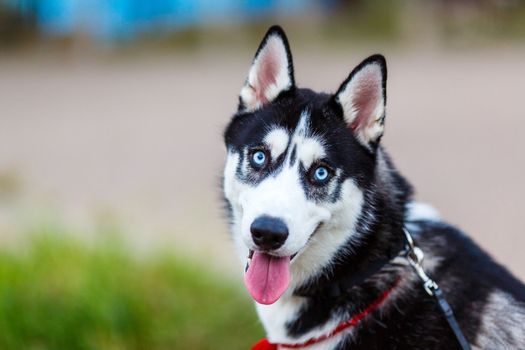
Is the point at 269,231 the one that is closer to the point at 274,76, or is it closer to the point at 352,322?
the point at 352,322

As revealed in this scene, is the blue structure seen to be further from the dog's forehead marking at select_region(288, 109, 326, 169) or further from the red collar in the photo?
the red collar

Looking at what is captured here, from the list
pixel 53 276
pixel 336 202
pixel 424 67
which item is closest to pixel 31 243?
pixel 53 276

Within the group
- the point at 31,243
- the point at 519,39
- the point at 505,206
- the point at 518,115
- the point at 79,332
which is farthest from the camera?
the point at 519,39

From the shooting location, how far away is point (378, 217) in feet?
11.4

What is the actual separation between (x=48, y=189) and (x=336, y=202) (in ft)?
16.8

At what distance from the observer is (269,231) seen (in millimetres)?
3105

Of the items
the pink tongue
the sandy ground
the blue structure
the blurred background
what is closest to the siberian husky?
the pink tongue

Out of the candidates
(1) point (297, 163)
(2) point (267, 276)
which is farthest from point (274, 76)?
(2) point (267, 276)

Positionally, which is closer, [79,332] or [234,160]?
[234,160]

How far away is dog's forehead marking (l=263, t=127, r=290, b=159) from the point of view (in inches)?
134

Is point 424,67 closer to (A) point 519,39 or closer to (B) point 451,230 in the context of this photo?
(A) point 519,39

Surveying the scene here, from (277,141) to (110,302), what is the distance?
1.87 metres

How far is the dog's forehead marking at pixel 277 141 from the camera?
3398 millimetres

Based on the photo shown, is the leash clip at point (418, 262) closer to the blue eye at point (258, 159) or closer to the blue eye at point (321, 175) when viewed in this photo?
the blue eye at point (321, 175)
